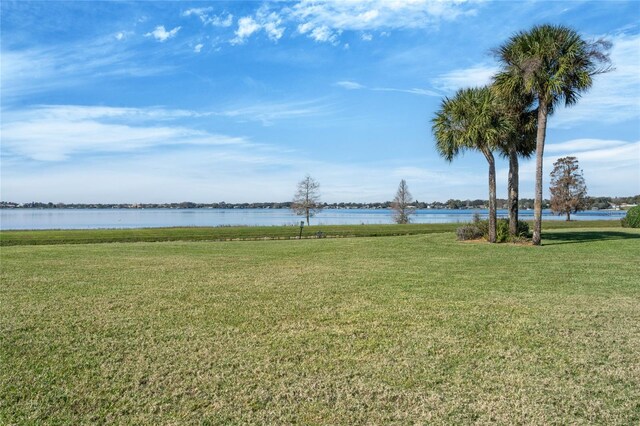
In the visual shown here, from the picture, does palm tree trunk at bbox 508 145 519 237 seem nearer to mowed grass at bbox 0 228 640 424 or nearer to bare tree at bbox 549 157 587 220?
mowed grass at bbox 0 228 640 424

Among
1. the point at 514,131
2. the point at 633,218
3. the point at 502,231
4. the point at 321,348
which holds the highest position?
the point at 514,131

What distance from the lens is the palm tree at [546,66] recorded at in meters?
19.1

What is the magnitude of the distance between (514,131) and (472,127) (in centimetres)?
212

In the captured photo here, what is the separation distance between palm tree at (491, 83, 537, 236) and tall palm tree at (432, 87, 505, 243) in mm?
471

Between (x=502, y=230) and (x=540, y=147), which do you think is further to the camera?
(x=502, y=230)

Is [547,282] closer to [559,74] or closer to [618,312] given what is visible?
[618,312]

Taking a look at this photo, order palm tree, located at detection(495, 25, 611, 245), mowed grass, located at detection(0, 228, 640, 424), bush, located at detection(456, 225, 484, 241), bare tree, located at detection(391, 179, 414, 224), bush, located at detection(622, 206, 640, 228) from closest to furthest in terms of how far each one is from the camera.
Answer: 1. mowed grass, located at detection(0, 228, 640, 424)
2. palm tree, located at detection(495, 25, 611, 245)
3. bush, located at detection(456, 225, 484, 241)
4. bush, located at detection(622, 206, 640, 228)
5. bare tree, located at detection(391, 179, 414, 224)

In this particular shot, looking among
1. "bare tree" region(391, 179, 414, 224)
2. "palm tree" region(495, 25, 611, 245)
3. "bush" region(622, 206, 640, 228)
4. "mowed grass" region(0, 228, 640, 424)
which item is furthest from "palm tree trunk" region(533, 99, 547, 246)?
"bare tree" region(391, 179, 414, 224)

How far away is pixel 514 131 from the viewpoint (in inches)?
869

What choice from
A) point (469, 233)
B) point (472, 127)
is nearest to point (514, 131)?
point (472, 127)

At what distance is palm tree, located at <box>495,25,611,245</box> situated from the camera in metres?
19.1

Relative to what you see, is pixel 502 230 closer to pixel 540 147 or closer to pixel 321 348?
pixel 540 147

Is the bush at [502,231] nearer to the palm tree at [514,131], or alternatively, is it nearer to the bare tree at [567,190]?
the palm tree at [514,131]

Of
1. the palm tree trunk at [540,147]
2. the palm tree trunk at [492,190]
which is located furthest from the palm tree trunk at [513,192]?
the palm tree trunk at [540,147]
